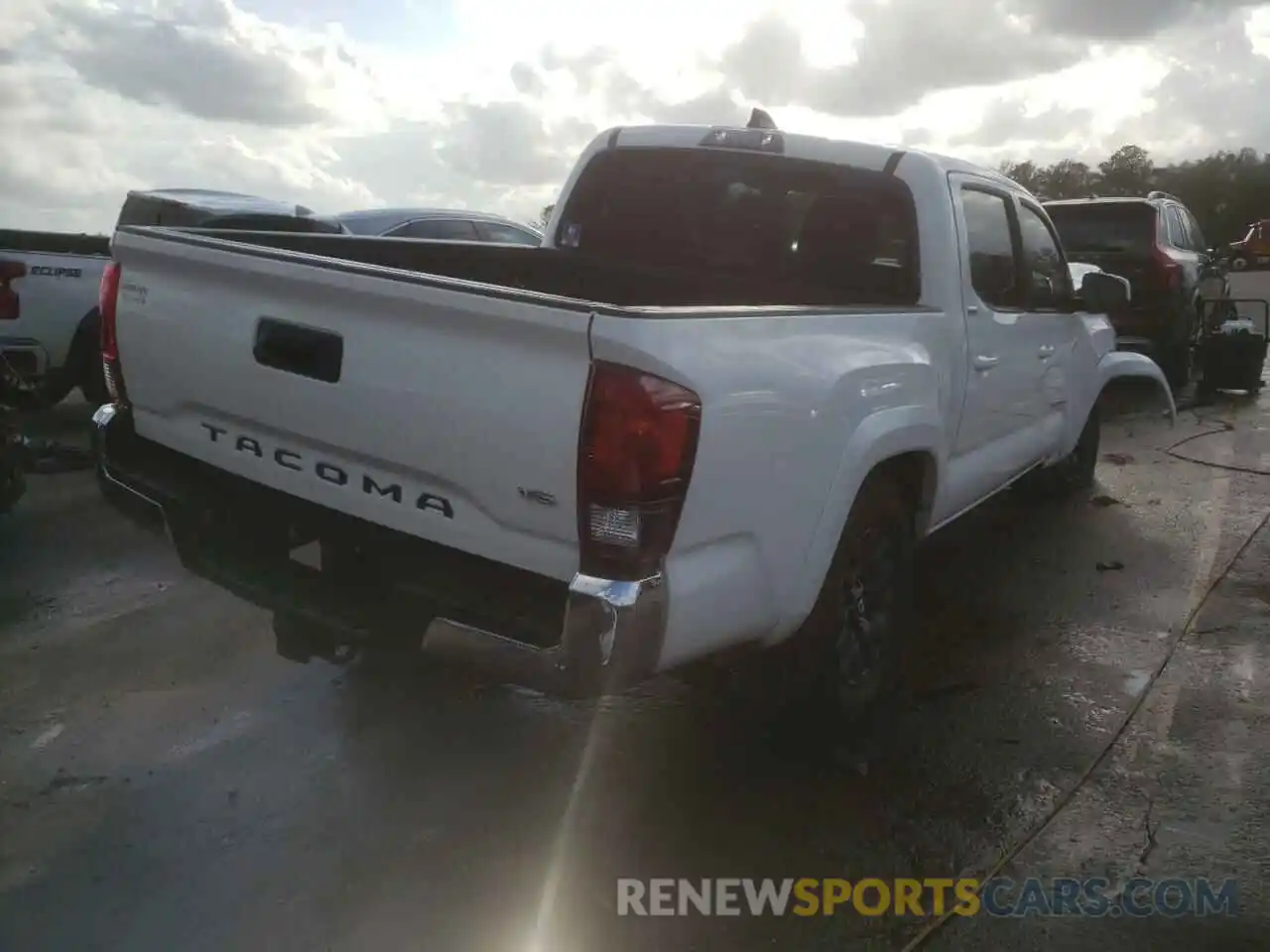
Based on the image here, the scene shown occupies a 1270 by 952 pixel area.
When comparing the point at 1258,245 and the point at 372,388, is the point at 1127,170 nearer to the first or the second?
the point at 1258,245

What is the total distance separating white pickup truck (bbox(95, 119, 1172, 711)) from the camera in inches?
107

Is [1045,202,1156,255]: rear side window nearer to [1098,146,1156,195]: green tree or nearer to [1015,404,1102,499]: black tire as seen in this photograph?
[1015,404,1102,499]: black tire

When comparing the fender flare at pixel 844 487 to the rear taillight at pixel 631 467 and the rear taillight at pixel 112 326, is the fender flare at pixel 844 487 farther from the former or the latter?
the rear taillight at pixel 112 326

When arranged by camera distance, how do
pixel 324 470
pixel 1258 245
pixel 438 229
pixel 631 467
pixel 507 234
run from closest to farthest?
pixel 631 467
pixel 324 470
pixel 438 229
pixel 507 234
pixel 1258 245

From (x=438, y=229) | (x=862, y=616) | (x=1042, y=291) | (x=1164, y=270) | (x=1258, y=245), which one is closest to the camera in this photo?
(x=862, y=616)

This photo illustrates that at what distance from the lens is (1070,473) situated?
778 cm

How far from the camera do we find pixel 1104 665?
4941mm

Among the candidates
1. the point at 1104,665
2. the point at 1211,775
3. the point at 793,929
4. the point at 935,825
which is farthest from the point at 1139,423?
the point at 793,929

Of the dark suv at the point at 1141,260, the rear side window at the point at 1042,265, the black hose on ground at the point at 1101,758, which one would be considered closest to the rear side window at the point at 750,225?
the rear side window at the point at 1042,265

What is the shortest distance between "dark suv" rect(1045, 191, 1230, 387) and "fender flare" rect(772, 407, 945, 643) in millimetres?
8805

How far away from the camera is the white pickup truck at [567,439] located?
2713 mm
